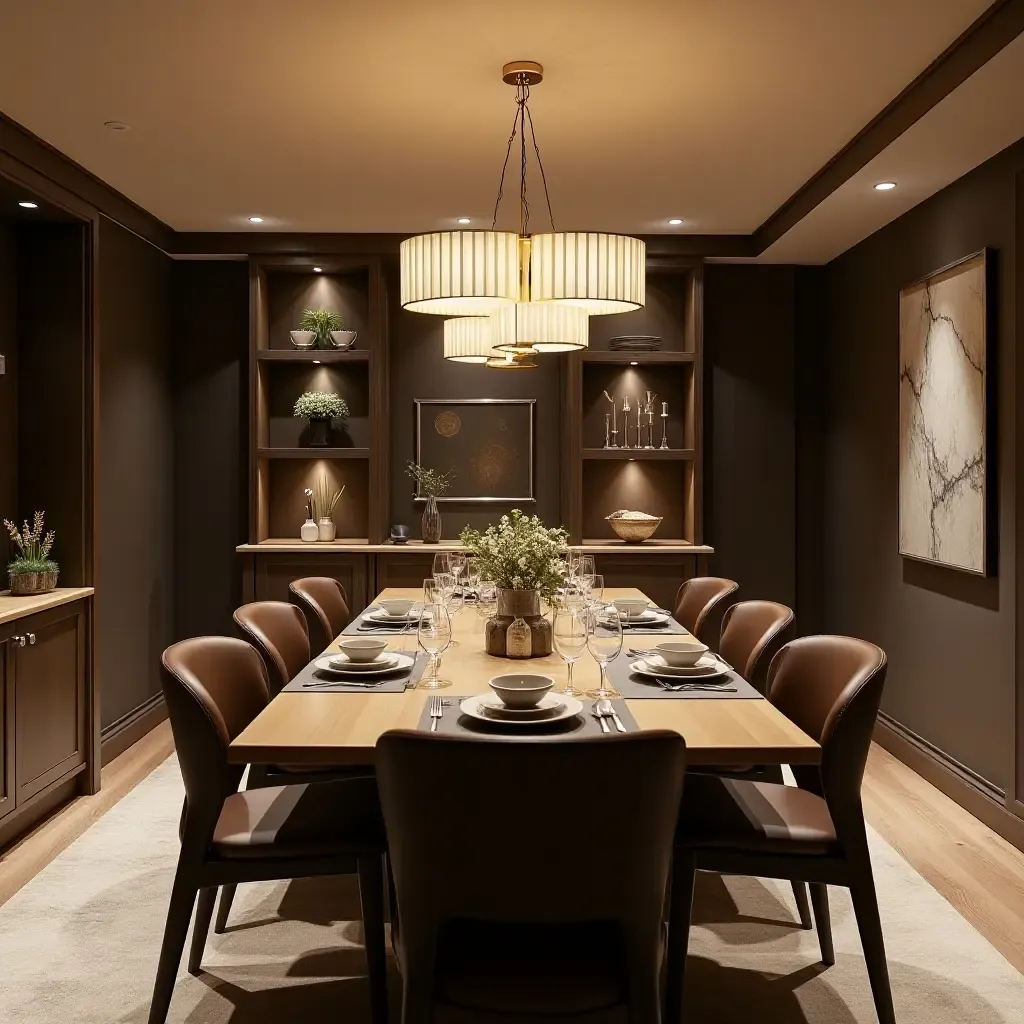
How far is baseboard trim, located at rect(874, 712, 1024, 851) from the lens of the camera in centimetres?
366

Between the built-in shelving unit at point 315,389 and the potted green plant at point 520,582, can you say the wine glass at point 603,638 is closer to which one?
the potted green plant at point 520,582

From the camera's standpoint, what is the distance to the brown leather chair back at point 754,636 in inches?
127

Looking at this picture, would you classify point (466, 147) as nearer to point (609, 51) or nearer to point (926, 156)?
point (609, 51)

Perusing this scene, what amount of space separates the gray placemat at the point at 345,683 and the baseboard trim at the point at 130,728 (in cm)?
210

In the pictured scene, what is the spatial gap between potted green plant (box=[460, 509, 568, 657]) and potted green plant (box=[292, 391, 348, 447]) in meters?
2.74

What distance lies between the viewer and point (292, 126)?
12.3ft

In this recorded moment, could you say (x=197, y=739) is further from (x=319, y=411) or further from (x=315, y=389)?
(x=315, y=389)

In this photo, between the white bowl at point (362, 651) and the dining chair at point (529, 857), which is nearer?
the dining chair at point (529, 857)

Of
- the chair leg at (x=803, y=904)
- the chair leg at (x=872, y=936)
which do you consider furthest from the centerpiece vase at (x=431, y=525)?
the chair leg at (x=872, y=936)

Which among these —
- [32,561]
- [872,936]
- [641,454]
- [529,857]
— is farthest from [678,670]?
[641,454]

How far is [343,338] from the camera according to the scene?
18.1 feet

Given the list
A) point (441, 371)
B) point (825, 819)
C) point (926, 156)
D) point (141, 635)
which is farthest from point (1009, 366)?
point (141, 635)

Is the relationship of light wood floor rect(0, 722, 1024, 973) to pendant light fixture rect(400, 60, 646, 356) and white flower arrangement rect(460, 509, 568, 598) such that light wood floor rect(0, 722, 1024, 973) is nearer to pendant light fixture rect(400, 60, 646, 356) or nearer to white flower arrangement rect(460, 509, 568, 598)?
white flower arrangement rect(460, 509, 568, 598)

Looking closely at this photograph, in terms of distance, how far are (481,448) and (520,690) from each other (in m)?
3.72
